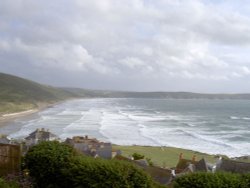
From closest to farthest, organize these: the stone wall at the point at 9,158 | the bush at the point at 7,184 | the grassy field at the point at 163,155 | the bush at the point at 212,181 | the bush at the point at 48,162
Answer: the bush at the point at 212,181, the bush at the point at 7,184, the bush at the point at 48,162, the stone wall at the point at 9,158, the grassy field at the point at 163,155

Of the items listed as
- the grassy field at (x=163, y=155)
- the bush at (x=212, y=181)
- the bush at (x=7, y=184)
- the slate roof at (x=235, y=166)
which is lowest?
the grassy field at (x=163, y=155)

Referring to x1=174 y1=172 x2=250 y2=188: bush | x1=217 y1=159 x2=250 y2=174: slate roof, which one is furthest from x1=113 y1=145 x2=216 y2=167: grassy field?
x1=174 y1=172 x2=250 y2=188: bush

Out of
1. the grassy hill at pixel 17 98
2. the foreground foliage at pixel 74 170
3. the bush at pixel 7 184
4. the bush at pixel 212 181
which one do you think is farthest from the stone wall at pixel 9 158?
the grassy hill at pixel 17 98

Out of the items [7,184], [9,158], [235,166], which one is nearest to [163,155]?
Result: [235,166]

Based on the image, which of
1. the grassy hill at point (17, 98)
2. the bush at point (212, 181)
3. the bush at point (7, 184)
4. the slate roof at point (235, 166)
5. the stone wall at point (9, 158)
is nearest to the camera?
the bush at point (212, 181)

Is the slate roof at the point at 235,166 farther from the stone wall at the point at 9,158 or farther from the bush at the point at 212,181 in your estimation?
the stone wall at the point at 9,158

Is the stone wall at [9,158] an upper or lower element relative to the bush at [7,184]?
upper

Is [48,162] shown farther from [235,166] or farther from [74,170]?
[235,166]
